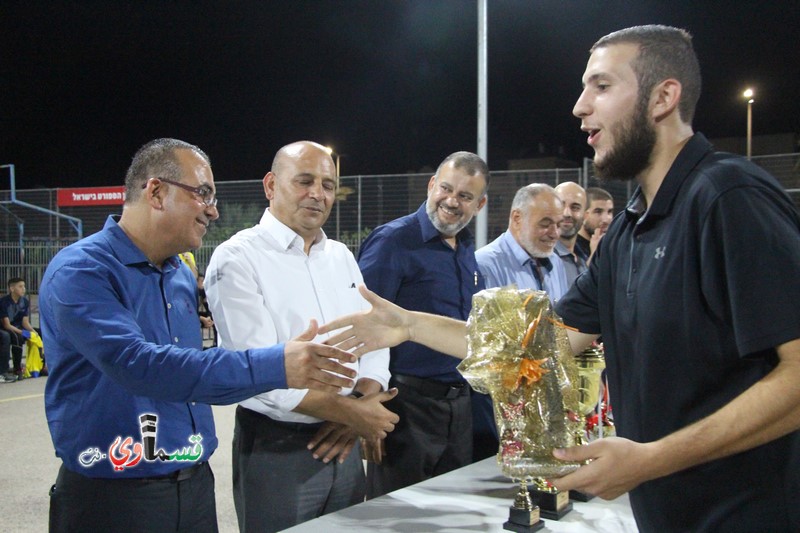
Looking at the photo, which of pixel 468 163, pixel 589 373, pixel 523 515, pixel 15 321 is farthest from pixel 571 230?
pixel 15 321

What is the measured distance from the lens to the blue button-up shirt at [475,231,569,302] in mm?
4461

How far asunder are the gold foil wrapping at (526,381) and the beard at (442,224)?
2.21 metres

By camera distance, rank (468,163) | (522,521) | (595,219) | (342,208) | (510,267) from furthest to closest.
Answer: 1. (342,208)
2. (595,219)
3. (510,267)
4. (468,163)
5. (522,521)

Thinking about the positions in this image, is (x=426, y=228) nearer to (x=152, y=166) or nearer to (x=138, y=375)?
(x=152, y=166)

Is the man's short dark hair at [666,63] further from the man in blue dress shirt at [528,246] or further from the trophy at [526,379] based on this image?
the man in blue dress shirt at [528,246]

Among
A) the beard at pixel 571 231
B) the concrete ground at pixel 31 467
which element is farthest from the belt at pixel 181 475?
the beard at pixel 571 231

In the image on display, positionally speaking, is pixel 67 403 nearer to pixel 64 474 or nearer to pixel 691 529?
pixel 64 474

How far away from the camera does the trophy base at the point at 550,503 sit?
7.34 ft

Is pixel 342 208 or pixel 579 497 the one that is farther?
pixel 342 208

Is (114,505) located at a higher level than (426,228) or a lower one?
lower

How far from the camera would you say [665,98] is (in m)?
1.61

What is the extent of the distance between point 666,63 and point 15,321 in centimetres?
1182

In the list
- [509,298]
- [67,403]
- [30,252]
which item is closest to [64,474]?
[67,403]

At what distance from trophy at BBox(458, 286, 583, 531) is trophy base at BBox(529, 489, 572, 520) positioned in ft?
2.15
